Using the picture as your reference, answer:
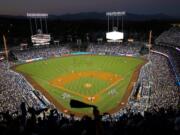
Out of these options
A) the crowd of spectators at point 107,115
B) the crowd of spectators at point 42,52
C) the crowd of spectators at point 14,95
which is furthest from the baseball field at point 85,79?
the crowd of spectators at point 42,52

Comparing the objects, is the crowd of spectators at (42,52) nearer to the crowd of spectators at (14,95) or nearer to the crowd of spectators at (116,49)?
the crowd of spectators at (116,49)

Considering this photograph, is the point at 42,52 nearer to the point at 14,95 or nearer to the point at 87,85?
the point at 87,85

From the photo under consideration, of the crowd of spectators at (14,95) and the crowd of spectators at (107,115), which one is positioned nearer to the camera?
the crowd of spectators at (107,115)

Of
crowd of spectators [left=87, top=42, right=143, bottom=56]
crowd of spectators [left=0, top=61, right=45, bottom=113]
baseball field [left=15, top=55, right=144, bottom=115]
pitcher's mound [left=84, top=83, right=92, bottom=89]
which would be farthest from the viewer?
crowd of spectators [left=87, top=42, right=143, bottom=56]

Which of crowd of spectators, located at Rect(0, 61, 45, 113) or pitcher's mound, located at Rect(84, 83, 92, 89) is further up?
crowd of spectators, located at Rect(0, 61, 45, 113)

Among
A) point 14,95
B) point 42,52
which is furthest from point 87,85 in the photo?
point 42,52

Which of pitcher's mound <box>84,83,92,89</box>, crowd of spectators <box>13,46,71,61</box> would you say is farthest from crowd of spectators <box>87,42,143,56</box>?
pitcher's mound <box>84,83,92,89</box>

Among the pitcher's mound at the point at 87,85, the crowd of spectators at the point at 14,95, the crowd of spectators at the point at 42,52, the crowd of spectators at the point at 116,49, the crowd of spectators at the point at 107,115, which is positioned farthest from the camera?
the crowd of spectators at the point at 116,49

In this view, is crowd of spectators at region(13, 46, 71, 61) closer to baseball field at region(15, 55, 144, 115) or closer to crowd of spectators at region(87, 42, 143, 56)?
baseball field at region(15, 55, 144, 115)
